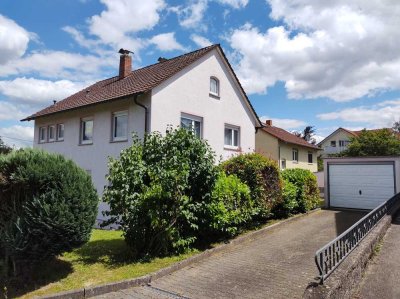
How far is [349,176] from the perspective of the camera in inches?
685

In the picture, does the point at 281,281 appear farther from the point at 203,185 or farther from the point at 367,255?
the point at 203,185

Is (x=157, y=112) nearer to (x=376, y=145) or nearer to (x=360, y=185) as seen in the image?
(x=360, y=185)

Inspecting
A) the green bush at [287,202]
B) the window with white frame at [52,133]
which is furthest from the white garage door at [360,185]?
the window with white frame at [52,133]

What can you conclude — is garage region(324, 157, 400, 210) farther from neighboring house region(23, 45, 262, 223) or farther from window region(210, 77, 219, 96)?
window region(210, 77, 219, 96)

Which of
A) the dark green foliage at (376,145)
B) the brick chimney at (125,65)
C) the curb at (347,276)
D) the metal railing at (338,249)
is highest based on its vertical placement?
the brick chimney at (125,65)

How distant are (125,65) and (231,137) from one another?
710cm

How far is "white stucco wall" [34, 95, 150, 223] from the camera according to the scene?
1409 centimetres

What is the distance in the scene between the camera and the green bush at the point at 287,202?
512 inches

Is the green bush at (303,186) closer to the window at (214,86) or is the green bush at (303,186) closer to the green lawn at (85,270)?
the window at (214,86)

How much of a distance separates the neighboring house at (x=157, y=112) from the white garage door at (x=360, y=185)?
481 centimetres

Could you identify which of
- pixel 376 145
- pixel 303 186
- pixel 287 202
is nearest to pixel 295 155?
pixel 376 145

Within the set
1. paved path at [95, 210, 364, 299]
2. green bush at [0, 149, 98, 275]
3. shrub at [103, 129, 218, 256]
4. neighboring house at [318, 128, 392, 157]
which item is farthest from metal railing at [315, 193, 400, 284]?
neighboring house at [318, 128, 392, 157]

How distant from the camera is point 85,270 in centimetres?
693

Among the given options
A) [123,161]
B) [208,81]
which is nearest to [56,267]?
[123,161]
